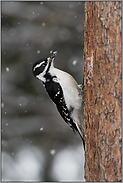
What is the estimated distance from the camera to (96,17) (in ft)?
5.54

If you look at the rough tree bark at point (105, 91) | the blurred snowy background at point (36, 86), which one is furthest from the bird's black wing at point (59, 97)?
the blurred snowy background at point (36, 86)

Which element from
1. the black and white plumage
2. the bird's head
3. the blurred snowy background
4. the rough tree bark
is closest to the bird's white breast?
the black and white plumage

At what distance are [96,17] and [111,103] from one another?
2.39ft

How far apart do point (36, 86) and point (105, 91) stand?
3.56 meters

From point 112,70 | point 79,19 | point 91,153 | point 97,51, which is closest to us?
point 112,70

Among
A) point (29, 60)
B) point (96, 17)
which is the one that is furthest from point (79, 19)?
point (96, 17)

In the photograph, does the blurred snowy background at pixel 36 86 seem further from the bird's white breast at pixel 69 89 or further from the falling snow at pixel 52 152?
the bird's white breast at pixel 69 89

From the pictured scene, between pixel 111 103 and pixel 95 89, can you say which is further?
pixel 95 89

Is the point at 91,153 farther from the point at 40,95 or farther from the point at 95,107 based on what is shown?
the point at 40,95

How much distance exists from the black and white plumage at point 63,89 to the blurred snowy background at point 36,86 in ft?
7.80

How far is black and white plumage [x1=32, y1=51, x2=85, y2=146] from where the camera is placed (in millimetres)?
2338

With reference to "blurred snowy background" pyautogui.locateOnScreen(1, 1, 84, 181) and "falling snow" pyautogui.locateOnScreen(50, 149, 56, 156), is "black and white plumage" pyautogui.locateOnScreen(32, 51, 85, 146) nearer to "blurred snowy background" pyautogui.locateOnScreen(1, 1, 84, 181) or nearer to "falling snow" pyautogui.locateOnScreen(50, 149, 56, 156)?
"blurred snowy background" pyautogui.locateOnScreen(1, 1, 84, 181)

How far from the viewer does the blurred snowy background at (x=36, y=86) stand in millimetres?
4820

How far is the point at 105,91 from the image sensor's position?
1.61 metres
